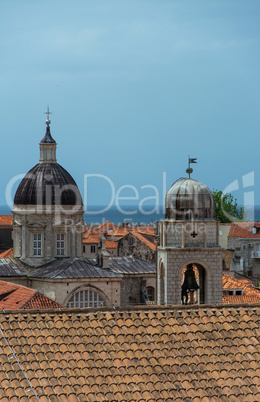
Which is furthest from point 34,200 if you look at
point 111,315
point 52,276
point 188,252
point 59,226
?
point 111,315

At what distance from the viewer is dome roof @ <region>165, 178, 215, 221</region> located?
91.7 ft

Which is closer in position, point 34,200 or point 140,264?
point 34,200

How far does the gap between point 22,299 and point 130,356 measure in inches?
Result: 1012

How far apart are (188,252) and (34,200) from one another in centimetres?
2386

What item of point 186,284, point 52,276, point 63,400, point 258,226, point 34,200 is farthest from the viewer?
point 258,226

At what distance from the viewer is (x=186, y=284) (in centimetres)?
2641

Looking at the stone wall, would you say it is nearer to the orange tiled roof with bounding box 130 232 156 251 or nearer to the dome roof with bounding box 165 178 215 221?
the dome roof with bounding box 165 178 215 221

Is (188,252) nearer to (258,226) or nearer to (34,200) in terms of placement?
(34,200)

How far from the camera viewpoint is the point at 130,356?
52.2ft

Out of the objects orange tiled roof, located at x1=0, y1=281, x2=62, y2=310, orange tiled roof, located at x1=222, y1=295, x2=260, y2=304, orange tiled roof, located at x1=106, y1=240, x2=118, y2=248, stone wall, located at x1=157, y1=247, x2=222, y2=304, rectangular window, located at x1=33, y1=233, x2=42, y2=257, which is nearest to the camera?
stone wall, located at x1=157, y1=247, x2=222, y2=304

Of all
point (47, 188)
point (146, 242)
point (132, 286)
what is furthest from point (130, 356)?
point (146, 242)

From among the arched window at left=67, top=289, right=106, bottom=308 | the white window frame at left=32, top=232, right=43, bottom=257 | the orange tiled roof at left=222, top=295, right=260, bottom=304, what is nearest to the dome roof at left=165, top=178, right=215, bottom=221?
the orange tiled roof at left=222, top=295, right=260, bottom=304

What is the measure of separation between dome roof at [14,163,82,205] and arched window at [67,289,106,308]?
5.44 metres

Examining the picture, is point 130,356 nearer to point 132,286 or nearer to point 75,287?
point 75,287
